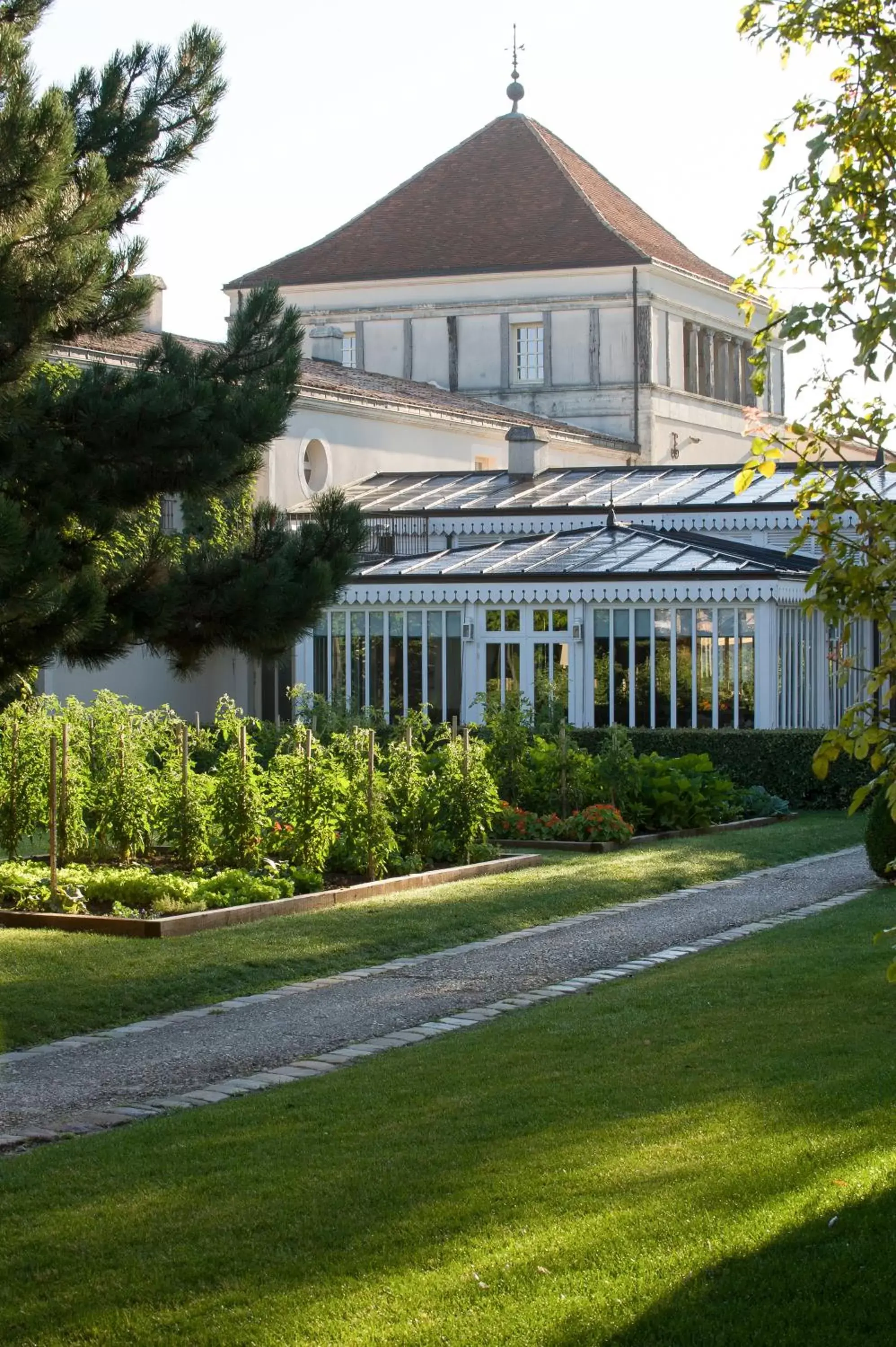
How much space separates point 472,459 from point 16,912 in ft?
108

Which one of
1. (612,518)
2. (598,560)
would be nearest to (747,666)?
(598,560)

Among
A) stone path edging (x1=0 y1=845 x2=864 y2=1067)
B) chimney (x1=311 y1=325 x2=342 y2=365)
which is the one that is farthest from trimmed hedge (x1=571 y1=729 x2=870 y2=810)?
chimney (x1=311 y1=325 x2=342 y2=365)

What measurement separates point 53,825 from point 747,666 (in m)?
13.0

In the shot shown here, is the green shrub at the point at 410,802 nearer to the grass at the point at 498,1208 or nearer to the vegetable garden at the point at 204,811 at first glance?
the vegetable garden at the point at 204,811

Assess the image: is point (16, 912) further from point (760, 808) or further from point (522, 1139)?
point (760, 808)

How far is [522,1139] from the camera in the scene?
22.8 ft

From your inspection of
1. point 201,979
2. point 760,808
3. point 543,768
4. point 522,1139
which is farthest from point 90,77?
point 760,808

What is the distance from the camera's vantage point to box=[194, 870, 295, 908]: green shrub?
1389 cm

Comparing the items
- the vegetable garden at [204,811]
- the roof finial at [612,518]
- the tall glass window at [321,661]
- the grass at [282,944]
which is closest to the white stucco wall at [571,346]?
the roof finial at [612,518]

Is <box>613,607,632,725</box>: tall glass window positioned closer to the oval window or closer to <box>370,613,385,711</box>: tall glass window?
<box>370,613,385,711</box>: tall glass window

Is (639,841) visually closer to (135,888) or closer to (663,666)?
(663,666)

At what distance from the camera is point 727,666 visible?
2431cm

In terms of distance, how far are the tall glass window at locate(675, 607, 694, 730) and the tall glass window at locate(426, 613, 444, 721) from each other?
12.3 feet

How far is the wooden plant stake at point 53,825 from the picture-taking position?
525 inches
